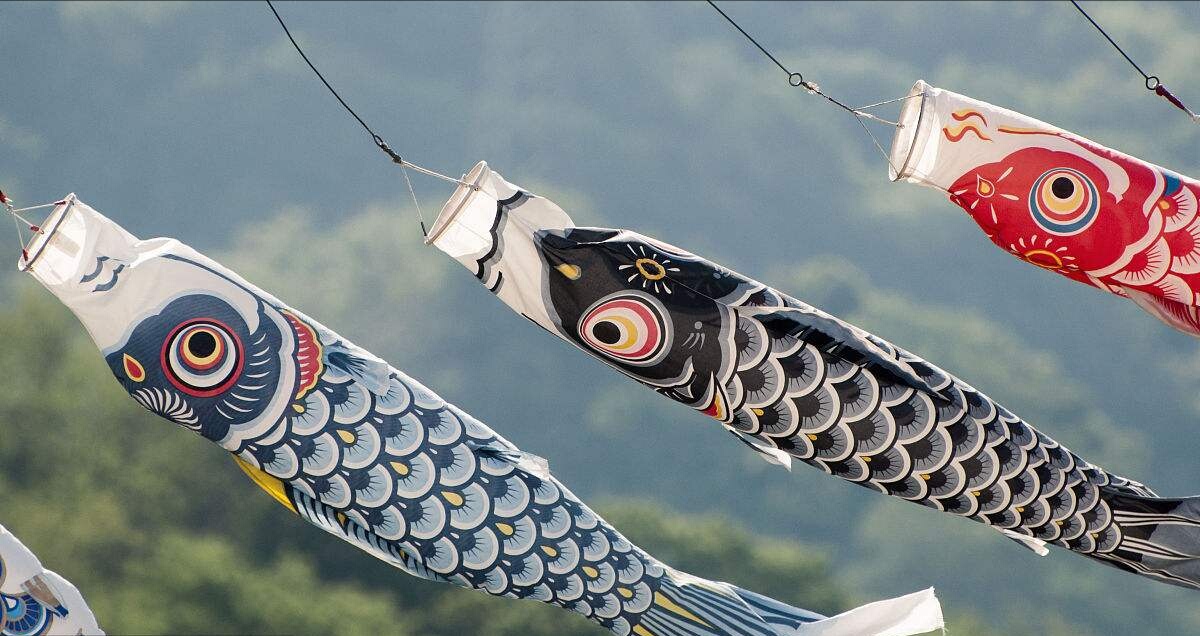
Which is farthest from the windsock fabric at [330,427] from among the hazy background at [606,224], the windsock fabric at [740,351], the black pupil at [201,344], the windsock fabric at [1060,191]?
the hazy background at [606,224]

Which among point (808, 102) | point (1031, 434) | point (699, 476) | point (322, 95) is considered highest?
point (808, 102)

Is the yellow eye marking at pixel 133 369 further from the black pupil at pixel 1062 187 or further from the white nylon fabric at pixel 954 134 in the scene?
the black pupil at pixel 1062 187

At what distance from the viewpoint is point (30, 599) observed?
5.73 ft

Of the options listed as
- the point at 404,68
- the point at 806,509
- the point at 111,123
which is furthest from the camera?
the point at 404,68

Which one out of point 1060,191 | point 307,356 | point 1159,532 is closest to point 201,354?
point 307,356

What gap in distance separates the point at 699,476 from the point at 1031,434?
9.15ft

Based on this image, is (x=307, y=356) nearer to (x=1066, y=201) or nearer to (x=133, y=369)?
(x=133, y=369)

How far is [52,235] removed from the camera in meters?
1.73

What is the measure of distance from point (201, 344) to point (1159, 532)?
4.56 ft

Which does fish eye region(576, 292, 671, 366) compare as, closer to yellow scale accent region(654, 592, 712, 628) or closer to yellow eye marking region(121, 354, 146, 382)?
yellow scale accent region(654, 592, 712, 628)

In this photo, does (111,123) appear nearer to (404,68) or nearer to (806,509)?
(404,68)

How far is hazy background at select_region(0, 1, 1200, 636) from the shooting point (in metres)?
3.87

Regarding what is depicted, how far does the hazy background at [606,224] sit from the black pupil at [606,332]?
2132mm

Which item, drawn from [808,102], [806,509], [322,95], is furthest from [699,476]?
[322,95]
